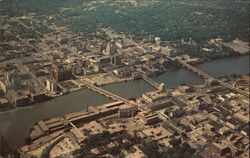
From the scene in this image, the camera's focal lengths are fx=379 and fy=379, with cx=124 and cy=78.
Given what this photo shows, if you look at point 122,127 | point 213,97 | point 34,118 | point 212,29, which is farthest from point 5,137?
point 212,29

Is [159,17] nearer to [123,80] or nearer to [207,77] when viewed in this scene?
[207,77]

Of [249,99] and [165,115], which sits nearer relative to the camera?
[165,115]

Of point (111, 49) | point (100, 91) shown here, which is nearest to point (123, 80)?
point (100, 91)

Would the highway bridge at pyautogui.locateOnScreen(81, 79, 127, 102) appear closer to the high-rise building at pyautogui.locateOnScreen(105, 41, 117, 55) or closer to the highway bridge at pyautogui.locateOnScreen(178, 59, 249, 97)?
the high-rise building at pyautogui.locateOnScreen(105, 41, 117, 55)

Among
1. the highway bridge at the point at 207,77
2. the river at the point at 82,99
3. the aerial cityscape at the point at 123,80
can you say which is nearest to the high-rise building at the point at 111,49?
the aerial cityscape at the point at 123,80

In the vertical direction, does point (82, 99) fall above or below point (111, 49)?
below

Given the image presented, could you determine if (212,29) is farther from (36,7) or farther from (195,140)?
(195,140)

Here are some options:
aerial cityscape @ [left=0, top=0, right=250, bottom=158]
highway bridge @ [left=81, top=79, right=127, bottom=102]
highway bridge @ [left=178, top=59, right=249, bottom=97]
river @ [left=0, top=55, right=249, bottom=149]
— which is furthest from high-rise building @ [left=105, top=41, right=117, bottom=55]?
highway bridge @ [left=81, top=79, right=127, bottom=102]
